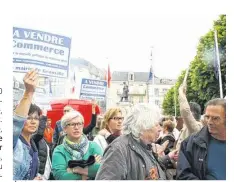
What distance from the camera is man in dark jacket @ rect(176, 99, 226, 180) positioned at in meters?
2.95

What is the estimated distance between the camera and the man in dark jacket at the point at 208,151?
2949mm

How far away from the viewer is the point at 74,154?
3291 millimetres

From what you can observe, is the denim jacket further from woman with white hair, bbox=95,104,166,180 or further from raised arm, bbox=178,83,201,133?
raised arm, bbox=178,83,201,133

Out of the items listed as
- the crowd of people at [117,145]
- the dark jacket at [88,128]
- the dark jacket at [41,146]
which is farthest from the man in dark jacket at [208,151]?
the dark jacket at [41,146]

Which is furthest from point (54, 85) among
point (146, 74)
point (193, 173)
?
point (193, 173)

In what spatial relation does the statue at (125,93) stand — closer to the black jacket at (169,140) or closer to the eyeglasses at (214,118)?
the black jacket at (169,140)

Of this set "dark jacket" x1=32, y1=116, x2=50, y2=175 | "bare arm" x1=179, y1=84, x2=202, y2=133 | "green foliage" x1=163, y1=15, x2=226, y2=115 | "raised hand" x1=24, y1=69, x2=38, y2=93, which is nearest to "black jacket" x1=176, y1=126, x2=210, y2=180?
"bare arm" x1=179, y1=84, x2=202, y2=133

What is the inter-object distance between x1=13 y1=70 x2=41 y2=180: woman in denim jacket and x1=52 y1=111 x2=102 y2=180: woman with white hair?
17 centimetres

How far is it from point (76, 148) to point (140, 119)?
79 centimetres

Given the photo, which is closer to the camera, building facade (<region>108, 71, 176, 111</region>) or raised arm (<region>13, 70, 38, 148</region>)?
raised arm (<region>13, 70, 38, 148</region>)

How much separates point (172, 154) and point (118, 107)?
1.98 feet

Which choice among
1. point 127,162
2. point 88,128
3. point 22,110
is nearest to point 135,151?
point 127,162

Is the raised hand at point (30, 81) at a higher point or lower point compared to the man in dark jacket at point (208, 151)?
higher

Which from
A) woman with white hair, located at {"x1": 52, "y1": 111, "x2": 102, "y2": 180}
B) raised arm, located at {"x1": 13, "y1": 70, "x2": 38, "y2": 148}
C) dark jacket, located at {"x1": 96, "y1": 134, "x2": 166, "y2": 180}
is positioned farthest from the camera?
woman with white hair, located at {"x1": 52, "y1": 111, "x2": 102, "y2": 180}
